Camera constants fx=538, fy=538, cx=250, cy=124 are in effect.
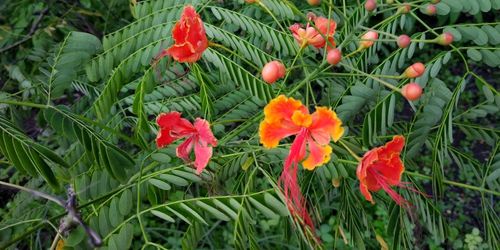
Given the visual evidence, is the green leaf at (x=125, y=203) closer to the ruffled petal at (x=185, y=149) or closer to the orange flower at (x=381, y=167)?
the ruffled petal at (x=185, y=149)

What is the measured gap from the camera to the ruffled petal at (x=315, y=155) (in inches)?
44.2

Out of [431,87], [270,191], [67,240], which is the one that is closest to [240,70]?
[270,191]

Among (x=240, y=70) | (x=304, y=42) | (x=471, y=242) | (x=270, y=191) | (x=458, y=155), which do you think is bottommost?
(x=471, y=242)

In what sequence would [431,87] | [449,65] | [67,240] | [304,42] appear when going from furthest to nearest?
1. [449,65]
2. [431,87]
3. [304,42]
4. [67,240]

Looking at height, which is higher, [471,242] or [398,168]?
[398,168]

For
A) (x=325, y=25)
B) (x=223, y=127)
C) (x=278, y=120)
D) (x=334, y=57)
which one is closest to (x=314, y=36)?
(x=325, y=25)

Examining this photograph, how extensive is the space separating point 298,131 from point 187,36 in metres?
0.35

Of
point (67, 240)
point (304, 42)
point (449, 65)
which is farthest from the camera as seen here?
point (449, 65)

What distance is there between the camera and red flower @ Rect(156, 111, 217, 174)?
1266 mm

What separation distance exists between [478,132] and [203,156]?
1.06 meters

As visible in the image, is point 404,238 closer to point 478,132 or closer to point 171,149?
point 478,132

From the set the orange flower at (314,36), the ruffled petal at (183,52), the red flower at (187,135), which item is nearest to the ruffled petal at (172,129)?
the red flower at (187,135)

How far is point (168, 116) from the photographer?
1.28 meters

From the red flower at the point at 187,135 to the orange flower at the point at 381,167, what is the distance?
A: 35 centimetres
